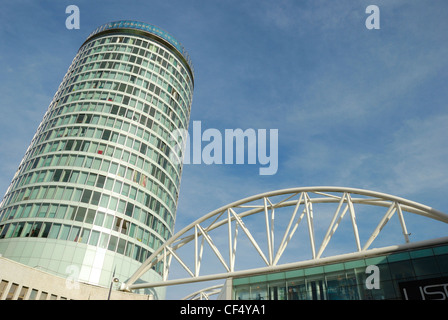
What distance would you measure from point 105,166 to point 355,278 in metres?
42.4

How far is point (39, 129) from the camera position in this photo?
6644 centimetres

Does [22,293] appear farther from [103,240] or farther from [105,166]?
A: [105,166]

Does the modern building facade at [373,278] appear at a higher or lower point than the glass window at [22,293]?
higher

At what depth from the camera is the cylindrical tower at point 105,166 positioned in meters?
47.9

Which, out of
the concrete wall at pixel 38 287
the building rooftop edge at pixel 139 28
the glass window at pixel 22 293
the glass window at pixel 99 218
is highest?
the building rooftop edge at pixel 139 28

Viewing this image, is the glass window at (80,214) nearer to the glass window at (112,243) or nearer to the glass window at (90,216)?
the glass window at (90,216)

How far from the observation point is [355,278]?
33094mm

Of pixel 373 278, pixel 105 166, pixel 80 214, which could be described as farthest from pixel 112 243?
pixel 373 278

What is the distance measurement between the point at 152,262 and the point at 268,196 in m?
19.8

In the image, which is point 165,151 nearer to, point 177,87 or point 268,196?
point 177,87

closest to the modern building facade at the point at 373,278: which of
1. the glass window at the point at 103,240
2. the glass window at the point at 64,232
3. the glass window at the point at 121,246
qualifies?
the glass window at the point at 121,246

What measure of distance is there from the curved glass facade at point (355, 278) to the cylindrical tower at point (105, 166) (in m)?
23.9

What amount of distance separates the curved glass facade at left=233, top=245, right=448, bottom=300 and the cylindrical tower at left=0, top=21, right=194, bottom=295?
23.9 m

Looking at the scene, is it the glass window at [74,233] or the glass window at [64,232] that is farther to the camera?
the glass window at [74,233]
